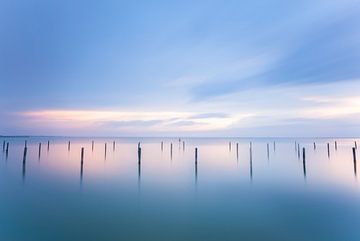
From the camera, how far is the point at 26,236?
10961 mm

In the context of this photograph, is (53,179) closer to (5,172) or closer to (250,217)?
(5,172)

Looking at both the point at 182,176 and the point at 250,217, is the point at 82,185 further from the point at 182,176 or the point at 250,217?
the point at 250,217

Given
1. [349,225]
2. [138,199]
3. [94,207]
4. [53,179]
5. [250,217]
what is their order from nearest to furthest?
[349,225] → [250,217] → [94,207] → [138,199] → [53,179]

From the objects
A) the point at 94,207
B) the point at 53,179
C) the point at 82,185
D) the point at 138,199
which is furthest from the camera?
the point at 53,179

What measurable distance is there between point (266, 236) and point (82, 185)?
1524 cm

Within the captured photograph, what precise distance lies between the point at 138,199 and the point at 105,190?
12.3ft

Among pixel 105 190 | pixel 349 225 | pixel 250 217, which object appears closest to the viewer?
pixel 349 225

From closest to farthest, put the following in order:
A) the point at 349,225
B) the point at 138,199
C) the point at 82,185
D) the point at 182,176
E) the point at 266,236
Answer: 1. the point at 266,236
2. the point at 349,225
3. the point at 138,199
4. the point at 82,185
5. the point at 182,176

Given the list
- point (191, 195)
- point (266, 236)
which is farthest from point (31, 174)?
point (266, 236)

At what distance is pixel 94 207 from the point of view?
1532 centimetres

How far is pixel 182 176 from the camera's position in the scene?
2680cm

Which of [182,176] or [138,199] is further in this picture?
[182,176]

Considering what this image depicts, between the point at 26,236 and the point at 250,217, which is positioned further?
the point at 250,217

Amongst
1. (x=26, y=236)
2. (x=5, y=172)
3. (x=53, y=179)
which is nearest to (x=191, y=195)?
(x=26, y=236)
